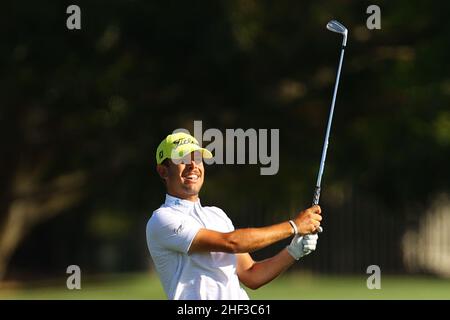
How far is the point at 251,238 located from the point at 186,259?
16.1 inches

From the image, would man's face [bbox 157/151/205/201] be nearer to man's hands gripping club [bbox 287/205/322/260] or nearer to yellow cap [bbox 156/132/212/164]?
yellow cap [bbox 156/132/212/164]

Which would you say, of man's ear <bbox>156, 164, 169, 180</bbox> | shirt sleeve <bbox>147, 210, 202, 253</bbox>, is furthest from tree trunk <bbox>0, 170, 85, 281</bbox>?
shirt sleeve <bbox>147, 210, 202, 253</bbox>

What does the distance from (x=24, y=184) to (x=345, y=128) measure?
7395 mm

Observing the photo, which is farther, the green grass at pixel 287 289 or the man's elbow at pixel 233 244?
the green grass at pixel 287 289

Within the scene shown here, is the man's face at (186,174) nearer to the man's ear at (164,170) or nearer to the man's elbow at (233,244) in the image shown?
the man's ear at (164,170)

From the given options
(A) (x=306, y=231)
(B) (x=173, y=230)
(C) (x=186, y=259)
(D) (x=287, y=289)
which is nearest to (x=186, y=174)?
(B) (x=173, y=230)

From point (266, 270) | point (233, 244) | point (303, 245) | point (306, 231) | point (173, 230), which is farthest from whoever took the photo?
point (266, 270)

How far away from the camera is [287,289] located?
29656mm

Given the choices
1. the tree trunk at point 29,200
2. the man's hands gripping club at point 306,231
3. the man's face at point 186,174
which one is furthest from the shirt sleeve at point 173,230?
the tree trunk at point 29,200

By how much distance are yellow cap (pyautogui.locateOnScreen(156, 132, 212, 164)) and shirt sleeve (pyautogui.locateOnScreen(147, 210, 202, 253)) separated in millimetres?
339

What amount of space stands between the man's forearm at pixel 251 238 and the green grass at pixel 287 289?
1659cm

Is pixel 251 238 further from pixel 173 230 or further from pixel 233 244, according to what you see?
pixel 173 230

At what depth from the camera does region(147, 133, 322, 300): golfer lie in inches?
297

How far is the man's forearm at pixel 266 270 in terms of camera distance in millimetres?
8055
